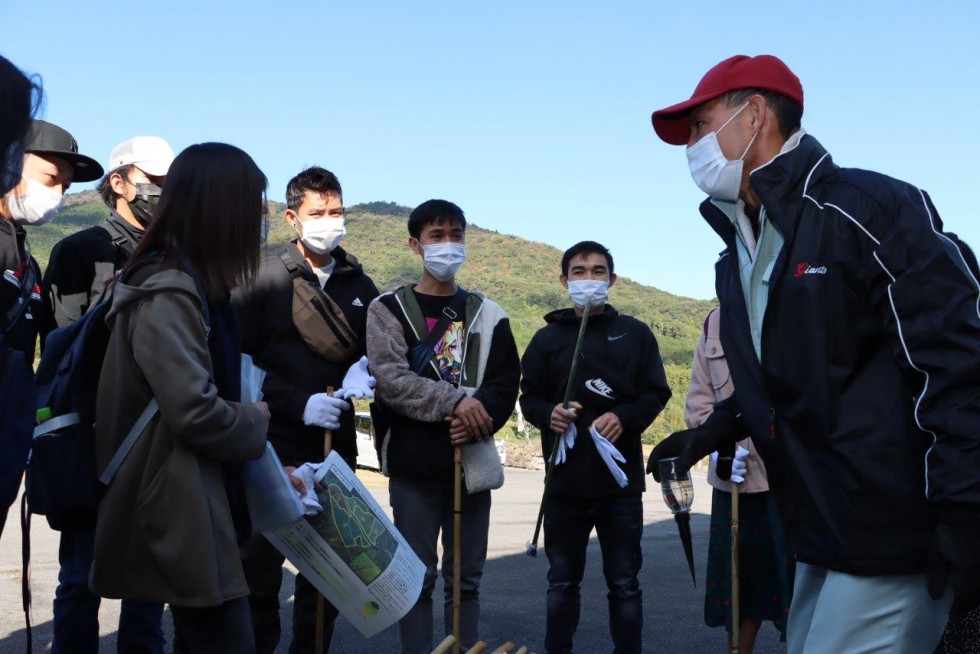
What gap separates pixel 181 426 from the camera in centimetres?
296

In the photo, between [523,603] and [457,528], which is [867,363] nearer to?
[457,528]

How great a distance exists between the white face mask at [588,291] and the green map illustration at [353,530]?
2.39 metres

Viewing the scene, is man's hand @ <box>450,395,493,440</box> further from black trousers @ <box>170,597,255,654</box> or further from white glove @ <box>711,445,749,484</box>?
black trousers @ <box>170,597,255,654</box>

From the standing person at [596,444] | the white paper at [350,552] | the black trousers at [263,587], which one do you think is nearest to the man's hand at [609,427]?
the standing person at [596,444]

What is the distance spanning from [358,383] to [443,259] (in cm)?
88

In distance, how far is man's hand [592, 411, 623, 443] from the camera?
5.43 metres

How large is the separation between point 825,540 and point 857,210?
84 cm

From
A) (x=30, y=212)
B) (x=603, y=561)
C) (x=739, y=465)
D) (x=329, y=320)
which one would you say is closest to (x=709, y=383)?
(x=739, y=465)

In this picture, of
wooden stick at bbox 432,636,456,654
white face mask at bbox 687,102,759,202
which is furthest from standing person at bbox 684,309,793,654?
white face mask at bbox 687,102,759,202

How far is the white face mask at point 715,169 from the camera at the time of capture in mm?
3146

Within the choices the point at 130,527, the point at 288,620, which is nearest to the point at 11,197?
the point at 130,527

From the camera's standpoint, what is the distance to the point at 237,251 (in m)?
3.24

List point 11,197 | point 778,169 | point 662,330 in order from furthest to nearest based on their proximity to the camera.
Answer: point 662,330 → point 11,197 → point 778,169

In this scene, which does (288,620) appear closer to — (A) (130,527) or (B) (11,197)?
(B) (11,197)
